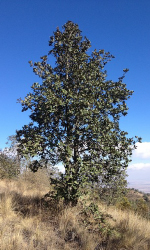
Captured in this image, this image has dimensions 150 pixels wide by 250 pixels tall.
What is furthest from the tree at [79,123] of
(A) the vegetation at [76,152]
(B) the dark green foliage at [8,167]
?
→ (B) the dark green foliage at [8,167]

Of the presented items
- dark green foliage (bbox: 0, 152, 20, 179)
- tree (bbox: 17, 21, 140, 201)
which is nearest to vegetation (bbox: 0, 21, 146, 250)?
tree (bbox: 17, 21, 140, 201)

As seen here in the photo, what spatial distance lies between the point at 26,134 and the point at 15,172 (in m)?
14.2

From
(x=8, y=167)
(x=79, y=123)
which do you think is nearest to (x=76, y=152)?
(x=79, y=123)

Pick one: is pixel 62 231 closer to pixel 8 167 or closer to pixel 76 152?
pixel 76 152

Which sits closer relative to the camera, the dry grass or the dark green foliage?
the dry grass

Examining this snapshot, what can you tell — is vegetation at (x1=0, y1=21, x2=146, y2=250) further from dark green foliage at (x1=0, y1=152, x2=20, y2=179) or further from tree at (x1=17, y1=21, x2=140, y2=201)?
dark green foliage at (x1=0, y1=152, x2=20, y2=179)

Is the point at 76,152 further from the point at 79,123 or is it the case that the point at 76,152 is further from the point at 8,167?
the point at 8,167

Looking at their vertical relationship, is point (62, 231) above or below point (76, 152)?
below

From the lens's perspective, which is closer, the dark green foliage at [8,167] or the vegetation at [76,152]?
the vegetation at [76,152]

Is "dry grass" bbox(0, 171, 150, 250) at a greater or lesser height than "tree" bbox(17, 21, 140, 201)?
lesser

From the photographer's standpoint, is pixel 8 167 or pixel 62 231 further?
pixel 8 167

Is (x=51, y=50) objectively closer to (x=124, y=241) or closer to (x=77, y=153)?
(x=77, y=153)

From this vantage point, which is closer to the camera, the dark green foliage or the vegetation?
the vegetation

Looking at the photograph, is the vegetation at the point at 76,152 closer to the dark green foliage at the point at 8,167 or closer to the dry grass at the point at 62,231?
the dry grass at the point at 62,231
